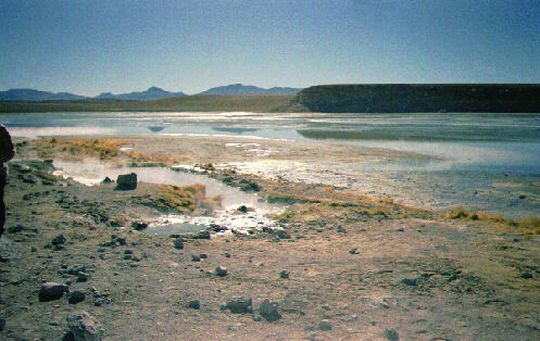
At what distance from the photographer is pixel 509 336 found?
4.53 meters

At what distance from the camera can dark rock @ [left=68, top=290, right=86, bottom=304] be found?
5.15m

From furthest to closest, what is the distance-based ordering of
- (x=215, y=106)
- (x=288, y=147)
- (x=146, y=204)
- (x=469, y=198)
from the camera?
(x=215, y=106)
(x=288, y=147)
(x=469, y=198)
(x=146, y=204)

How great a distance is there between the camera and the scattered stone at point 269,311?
16.1 feet

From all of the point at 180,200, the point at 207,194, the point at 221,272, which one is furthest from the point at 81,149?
the point at 221,272

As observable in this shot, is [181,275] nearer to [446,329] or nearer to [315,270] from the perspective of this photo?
[315,270]

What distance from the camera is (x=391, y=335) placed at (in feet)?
14.7

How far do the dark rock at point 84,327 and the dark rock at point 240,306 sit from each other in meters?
1.36

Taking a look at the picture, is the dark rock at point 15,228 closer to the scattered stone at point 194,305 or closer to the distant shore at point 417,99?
the scattered stone at point 194,305

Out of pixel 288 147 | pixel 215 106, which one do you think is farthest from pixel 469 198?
pixel 215 106

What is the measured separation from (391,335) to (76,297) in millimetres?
3458

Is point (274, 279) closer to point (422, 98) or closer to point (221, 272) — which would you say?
point (221, 272)

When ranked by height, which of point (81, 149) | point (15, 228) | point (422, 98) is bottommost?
point (15, 228)

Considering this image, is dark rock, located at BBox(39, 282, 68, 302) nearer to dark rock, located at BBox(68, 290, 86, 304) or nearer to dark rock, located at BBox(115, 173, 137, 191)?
dark rock, located at BBox(68, 290, 86, 304)

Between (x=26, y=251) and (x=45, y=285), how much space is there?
192cm
